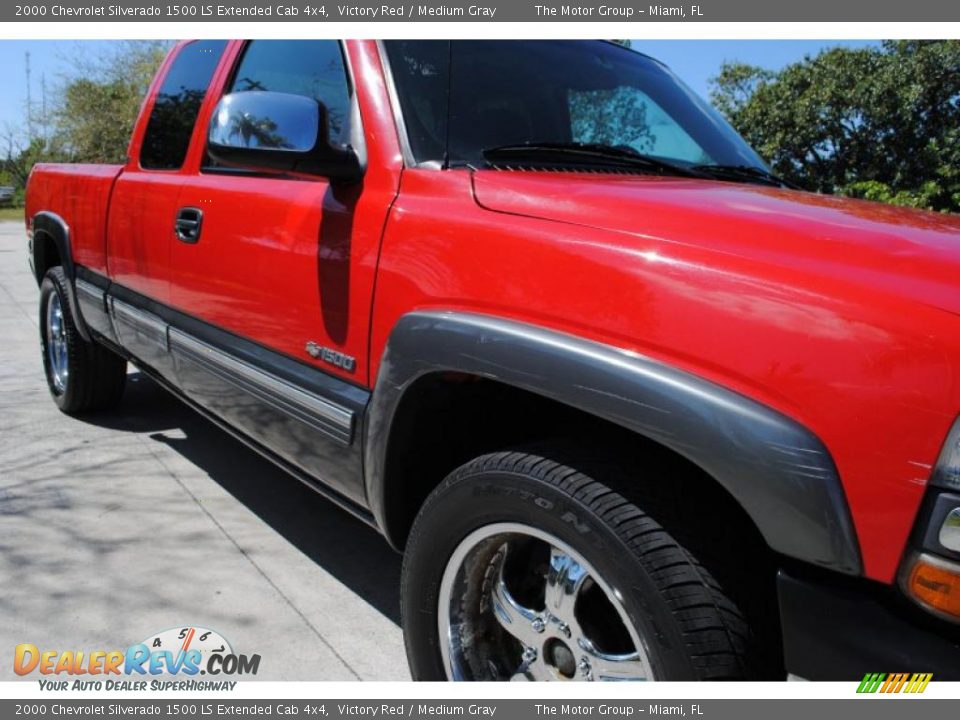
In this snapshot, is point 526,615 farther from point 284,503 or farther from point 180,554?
point 284,503

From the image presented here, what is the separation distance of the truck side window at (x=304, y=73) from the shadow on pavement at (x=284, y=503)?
162cm

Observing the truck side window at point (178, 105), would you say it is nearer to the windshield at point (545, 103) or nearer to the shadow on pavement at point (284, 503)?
the windshield at point (545, 103)

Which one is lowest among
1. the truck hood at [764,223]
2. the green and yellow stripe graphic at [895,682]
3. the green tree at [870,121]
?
the green and yellow stripe graphic at [895,682]

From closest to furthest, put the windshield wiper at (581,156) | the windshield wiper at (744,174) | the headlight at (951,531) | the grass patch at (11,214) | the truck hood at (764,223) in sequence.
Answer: the headlight at (951,531)
the truck hood at (764,223)
the windshield wiper at (581,156)
the windshield wiper at (744,174)
the grass patch at (11,214)

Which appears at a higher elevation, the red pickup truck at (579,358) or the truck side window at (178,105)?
the truck side window at (178,105)

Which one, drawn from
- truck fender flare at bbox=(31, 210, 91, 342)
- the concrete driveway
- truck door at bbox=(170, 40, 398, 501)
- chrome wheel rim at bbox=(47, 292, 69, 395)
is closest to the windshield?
truck door at bbox=(170, 40, 398, 501)

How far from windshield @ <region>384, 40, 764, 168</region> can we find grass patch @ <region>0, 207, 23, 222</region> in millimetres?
31131

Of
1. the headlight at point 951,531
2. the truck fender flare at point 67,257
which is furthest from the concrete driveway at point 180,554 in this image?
the headlight at point 951,531

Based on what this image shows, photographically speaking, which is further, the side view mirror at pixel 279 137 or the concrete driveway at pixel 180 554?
the concrete driveway at pixel 180 554

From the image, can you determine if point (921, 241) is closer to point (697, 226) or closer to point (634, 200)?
point (697, 226)

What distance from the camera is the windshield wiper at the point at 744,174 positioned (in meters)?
2.51

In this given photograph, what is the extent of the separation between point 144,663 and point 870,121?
1145 centimetres

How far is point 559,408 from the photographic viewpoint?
6.27 ft

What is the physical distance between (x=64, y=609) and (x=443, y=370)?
177 cm
